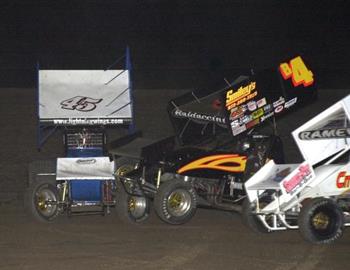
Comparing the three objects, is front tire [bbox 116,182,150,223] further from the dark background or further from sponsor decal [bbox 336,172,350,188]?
the dark background

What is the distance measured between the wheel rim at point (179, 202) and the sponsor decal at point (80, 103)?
286 cm

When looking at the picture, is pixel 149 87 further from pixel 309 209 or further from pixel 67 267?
pixel 67 267

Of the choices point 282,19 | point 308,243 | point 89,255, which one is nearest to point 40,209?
point 89,255

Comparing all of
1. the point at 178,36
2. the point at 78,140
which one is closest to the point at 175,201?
the point at 78,140

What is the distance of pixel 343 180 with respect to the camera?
32.0 feet

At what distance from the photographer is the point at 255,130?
38.9 feet

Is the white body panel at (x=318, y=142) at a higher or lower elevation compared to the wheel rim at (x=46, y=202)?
higher

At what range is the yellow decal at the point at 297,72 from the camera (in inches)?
473

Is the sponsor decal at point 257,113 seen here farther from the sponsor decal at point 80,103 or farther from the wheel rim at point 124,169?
the sponsor decal at point 80,103

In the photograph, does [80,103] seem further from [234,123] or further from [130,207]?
[234,123]

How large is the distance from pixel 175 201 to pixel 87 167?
5.59ft

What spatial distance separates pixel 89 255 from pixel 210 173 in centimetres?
304

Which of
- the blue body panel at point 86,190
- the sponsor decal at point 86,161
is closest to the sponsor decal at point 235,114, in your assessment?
the sponsor decal at point 86,161

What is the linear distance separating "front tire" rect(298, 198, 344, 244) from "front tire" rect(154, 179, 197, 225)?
232 centimetres
